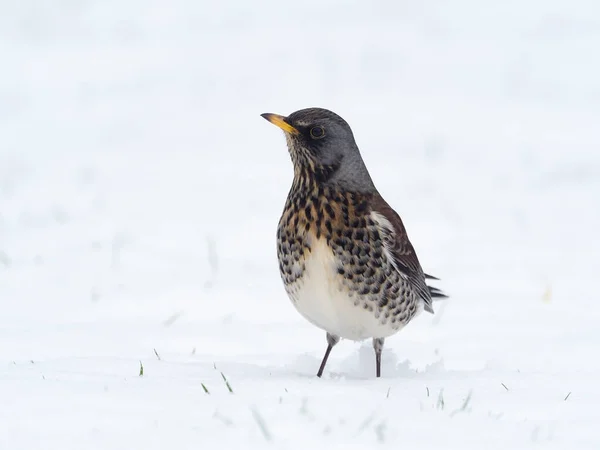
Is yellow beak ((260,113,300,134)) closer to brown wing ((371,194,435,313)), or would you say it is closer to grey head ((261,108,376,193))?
grey head ((261,108,376,193))

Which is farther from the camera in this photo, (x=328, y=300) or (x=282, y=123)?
(x=282, y=123)

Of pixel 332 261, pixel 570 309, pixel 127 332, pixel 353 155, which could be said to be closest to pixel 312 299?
pixel 332 261

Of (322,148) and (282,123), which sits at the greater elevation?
(282,123)

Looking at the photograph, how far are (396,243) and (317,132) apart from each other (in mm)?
772

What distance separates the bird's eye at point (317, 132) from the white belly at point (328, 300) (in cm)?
69

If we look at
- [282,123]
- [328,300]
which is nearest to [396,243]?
[328,300]

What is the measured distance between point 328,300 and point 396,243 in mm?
536

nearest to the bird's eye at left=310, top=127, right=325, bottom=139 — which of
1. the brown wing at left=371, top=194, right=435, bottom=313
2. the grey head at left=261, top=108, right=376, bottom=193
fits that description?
the grey head at left=261, top=108, right=376, bottom=193

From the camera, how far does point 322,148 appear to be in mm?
5707

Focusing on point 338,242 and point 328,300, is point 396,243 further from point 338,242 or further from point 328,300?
point 328,300

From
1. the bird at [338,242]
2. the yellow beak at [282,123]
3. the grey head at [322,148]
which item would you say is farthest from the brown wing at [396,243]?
the yellow beak at [282,123]

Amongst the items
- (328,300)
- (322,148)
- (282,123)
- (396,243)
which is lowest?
(328,300)

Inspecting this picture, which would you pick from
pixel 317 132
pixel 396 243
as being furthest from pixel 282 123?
pixel 396 243

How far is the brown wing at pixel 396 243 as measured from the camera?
5.54m
